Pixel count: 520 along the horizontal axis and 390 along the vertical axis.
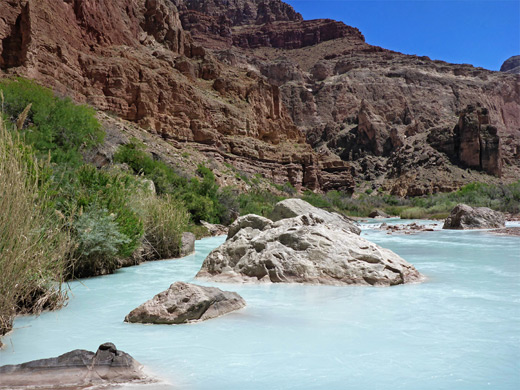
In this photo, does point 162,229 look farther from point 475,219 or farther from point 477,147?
point 477,147

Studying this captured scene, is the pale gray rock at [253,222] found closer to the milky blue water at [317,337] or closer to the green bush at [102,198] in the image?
the green bush at [102,198]

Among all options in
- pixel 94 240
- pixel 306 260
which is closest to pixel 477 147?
pixel 306 260

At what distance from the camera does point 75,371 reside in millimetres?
2699

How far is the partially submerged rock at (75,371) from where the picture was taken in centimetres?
257

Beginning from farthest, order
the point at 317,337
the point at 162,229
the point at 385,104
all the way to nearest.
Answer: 1. the point at 385,104
2. the point at 162,229
3. the point at 317,337

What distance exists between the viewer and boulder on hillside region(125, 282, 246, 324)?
4.36 m

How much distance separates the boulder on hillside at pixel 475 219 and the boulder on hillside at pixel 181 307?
1827cm

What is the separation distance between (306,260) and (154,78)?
37159mm

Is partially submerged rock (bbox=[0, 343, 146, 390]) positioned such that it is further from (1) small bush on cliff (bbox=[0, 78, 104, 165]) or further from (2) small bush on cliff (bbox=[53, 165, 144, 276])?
(1) small bush on cliff (bbox=[0, 78, 104, 165])

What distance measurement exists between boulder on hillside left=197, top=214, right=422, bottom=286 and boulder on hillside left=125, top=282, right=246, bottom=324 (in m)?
2.18

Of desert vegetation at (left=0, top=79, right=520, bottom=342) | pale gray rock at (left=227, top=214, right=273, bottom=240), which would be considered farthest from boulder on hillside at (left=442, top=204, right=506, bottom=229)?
pale gray rock at (left=227, top=214, right=273, bottom=240)

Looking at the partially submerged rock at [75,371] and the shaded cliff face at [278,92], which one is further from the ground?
the shaded cliff face at [278,92]

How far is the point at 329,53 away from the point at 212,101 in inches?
3764

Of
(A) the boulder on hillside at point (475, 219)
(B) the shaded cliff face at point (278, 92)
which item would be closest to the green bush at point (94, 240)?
(A) the boulder on hillside at point (475, 219)
